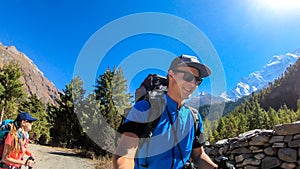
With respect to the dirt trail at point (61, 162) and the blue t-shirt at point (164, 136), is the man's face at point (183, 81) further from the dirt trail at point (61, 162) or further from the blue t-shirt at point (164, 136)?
the dirt trail at point (61, 162)

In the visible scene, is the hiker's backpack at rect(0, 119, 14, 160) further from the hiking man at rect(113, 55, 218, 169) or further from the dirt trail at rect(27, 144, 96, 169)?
the dirt trail at rect(27, 144, 96, 169)

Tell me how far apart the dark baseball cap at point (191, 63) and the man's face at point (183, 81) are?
0.11ft

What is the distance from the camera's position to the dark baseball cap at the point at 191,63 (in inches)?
84.4

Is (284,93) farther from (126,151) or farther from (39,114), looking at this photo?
(126,151)

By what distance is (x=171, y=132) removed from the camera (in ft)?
6.31

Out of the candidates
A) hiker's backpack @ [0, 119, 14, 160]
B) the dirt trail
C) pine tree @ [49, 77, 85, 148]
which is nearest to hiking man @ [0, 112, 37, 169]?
hiker's backpack @ [0, 119, 14, 160]

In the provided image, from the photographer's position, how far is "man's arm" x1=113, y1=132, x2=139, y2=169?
5.28 feet

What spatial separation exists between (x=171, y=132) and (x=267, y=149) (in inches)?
214

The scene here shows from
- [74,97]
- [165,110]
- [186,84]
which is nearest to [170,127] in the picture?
[165,110]

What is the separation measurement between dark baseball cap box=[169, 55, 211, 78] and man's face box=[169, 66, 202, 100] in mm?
32

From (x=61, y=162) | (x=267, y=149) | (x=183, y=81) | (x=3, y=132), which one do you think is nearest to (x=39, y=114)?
(x=61, y=162)

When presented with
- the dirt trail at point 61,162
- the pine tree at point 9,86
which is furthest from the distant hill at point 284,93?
the dirt trail at point 61,162

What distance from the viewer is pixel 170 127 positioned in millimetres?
1922

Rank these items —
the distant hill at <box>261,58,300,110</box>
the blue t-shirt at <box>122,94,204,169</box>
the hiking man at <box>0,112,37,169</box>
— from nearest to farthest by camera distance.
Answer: the blue t-shirt at <box>122,94,204,169</box> → the hiking man at <box>0,112,37,169</box> → the distant hill at <box>261,58,300,110</box>
